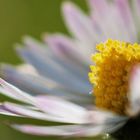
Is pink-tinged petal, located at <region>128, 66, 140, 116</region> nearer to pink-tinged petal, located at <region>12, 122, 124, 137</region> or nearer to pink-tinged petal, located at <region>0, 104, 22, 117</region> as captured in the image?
pink-tinged petal, located at <region>12, 122, 124, 137</region>

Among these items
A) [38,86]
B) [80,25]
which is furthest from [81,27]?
[38,86]

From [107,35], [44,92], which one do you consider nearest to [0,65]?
[44,92]

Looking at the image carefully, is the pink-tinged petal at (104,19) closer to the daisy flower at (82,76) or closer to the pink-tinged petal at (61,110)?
the daisy flower at (82,76)

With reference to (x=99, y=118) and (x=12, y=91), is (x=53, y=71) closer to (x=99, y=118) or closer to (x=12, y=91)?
(x=12, y=91)

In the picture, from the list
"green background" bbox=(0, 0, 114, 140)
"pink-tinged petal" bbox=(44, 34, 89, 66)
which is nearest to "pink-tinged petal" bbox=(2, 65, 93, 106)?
"pink-tinged petal" bbox=(44, 34, 89, 66)

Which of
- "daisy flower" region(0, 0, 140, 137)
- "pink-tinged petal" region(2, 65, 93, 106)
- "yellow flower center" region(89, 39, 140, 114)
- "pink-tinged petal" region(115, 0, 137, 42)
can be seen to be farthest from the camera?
"pink-tinged petal" region(115, 0, 137, 42)

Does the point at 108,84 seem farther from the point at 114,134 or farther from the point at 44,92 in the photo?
the point at 44,92
